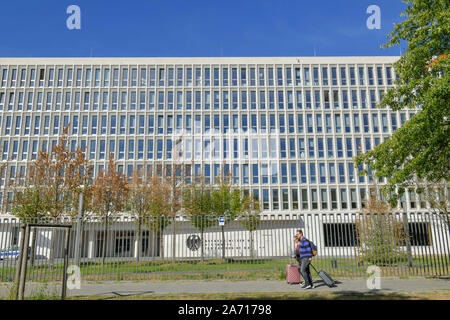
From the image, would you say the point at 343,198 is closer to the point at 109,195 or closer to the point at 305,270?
the point at 109,195

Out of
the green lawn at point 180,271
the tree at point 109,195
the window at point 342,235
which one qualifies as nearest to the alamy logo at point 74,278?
the green lawn at point 180,271

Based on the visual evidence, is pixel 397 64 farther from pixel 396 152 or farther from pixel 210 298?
pixel 210 298

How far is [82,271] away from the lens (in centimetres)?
1576

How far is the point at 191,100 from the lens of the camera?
1783 inches

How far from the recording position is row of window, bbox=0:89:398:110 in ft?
147

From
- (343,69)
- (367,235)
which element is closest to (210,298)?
(367,235)

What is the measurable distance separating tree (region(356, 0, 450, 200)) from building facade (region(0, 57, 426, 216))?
2731cm

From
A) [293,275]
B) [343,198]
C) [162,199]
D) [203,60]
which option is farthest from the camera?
[203,60]

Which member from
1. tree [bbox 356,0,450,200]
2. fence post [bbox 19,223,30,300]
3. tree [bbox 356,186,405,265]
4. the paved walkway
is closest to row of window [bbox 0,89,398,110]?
tree [bbox 356,186,405,265]

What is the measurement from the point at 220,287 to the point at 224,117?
109 feet

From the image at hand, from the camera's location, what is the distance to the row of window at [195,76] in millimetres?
45500

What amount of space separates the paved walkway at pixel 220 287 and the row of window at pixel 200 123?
31.0 metres

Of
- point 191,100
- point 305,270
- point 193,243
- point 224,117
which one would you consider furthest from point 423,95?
point 191,100

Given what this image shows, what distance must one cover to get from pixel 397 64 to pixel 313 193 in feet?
93.4
